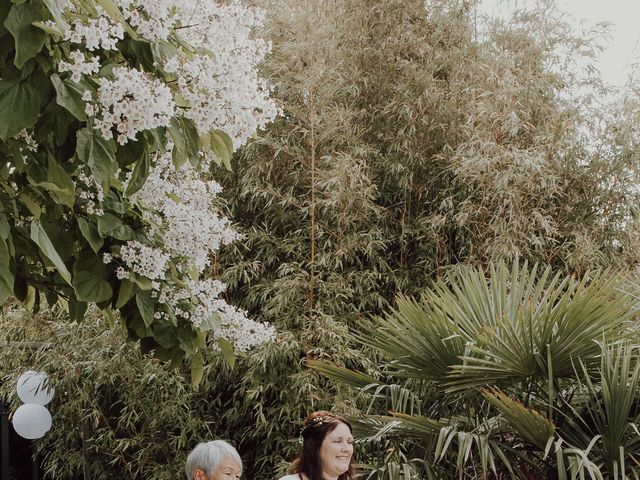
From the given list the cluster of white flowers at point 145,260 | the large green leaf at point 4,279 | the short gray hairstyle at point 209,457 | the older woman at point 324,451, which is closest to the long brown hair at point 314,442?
the older woman at point 324,451

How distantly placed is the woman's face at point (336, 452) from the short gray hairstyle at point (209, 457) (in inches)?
12.4

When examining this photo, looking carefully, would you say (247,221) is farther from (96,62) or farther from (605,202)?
(96,62)

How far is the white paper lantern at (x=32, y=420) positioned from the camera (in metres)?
6.91

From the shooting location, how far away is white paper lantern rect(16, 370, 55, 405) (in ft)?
22.5

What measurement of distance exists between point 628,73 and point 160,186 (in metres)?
4.90

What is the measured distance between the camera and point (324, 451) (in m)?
3.22

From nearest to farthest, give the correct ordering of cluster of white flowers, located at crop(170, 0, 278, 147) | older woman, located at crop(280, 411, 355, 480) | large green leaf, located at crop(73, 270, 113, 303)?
cluster of white flowers, located at crop(170, 0, 278, 147) < large green leaf, located at crop(73, 270, 113, 303) < older woman, located at crop(280, 411, 355, 480)

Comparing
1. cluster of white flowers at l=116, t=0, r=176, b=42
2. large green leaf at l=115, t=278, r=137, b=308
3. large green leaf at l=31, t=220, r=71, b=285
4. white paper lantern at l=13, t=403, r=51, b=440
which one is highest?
white paper lantern at l=13, t=403, r=51, b=440

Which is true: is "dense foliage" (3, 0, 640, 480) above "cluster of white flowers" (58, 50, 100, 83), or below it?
above

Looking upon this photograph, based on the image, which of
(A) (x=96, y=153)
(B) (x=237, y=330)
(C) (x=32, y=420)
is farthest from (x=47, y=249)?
(C) (x=32, y=420)

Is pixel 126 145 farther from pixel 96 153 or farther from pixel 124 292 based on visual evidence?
pixel 124 292

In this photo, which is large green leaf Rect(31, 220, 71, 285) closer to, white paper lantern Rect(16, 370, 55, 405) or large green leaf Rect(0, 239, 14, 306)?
large green leaf Rect(0, 239, 14, 306)

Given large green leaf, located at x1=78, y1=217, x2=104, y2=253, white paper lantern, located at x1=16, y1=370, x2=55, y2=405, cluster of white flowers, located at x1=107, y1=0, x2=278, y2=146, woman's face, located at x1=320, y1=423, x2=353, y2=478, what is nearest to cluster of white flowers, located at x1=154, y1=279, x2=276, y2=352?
large green leaf, located at x1=78, y1=217, x2=104, y2=253

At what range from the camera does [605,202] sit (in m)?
6.68
